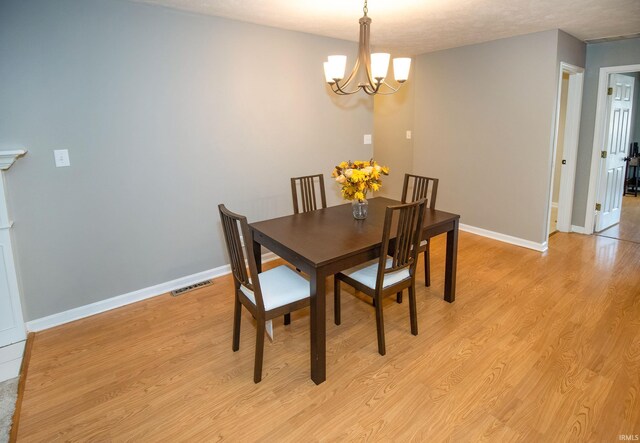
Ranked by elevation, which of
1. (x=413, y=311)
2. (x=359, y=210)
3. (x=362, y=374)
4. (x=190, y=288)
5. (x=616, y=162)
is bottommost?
(x=362, y=374)

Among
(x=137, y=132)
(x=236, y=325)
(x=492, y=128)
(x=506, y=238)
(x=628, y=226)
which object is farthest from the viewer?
(x=628, y=226)

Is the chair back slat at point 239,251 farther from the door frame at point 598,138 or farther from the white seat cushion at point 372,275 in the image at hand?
the door frame at point 598,138

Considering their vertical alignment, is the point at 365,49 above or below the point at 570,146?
above

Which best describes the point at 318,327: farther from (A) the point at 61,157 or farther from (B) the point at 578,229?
(B) the point at 578,229

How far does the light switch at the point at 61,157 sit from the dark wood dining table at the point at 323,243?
4.61ft

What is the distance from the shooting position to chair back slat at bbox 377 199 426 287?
2129 mm

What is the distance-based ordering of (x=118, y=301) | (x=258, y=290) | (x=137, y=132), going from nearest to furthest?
(x=258, y=290) → (x=137, y=132) → (x=118, y=301)

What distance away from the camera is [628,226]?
15.6ft

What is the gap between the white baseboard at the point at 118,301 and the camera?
2664 mm

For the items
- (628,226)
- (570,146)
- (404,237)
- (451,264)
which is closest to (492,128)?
(570,146)

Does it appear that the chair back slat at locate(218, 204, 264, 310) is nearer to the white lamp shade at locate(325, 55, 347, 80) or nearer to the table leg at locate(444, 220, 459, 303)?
the white lamp shade at locate(325, 55, 347, 80)

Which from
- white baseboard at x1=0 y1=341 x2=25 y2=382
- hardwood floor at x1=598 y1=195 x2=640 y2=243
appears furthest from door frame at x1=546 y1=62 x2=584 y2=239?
white baseboard at x1=0 y1=341 x2=25 y2=382

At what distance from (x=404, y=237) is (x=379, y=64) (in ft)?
3.61

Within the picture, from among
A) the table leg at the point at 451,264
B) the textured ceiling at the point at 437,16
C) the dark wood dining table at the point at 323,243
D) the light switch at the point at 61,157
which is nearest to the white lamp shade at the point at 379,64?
the textured ceiling at the point at 437,16
